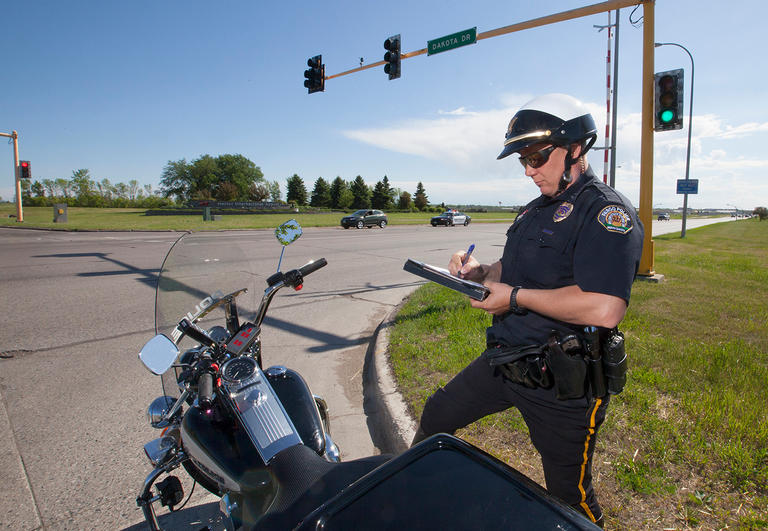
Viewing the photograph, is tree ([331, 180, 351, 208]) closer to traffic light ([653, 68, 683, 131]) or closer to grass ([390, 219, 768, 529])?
traffic light ([653, 68, 683, 131])

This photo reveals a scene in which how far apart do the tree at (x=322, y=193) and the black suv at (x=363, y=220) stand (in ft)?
178

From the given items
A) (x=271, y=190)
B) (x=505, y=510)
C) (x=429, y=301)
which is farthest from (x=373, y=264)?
(x=271, y=190)

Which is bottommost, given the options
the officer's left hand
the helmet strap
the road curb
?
the road curb

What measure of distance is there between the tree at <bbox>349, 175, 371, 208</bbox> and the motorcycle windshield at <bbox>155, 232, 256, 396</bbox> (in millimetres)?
80237

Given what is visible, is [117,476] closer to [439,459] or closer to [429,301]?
[439,459]

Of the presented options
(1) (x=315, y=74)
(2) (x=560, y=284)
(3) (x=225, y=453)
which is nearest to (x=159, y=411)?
(3) (x=225, y=453)

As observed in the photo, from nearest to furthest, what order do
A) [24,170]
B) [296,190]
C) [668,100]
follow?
[668,100] → [24,170] → [296,190]

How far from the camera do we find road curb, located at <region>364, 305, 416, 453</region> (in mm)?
2953

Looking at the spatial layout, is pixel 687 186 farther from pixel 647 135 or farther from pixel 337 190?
pixel 337 190

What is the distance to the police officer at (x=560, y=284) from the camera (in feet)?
4.77

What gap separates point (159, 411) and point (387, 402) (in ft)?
6.46

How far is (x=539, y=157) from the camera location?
169 centimetres

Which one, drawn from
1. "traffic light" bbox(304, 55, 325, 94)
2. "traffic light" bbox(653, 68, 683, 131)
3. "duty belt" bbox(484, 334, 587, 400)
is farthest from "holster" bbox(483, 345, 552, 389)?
"traffic light" bbox(304, 55, 325, 94)

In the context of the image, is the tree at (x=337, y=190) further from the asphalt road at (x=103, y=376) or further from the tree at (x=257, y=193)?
the asphalt road at (x=103, y=376)
